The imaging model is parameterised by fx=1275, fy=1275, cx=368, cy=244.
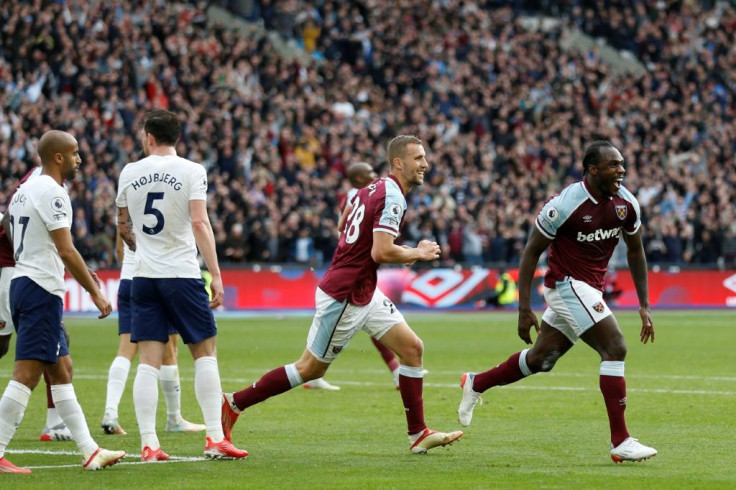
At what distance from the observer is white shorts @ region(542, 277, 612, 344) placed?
32.4 feet

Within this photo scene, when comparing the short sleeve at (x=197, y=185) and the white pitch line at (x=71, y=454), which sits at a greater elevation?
the short sleeve at (x=197, y=185)

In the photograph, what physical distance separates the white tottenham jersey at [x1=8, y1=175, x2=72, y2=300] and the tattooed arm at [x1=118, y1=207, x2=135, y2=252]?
3.13 ft

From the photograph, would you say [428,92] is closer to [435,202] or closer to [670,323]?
[435,202]

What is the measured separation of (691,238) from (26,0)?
18885 mm

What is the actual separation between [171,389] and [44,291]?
9.31 feet

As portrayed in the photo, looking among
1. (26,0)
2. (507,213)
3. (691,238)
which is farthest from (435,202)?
(26,0)

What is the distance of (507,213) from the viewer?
1366 inches

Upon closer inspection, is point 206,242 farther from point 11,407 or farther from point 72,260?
point 11,407

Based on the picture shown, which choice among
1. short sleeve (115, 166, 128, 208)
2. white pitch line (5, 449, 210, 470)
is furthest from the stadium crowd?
short sleeve (115, 166, 128, 208)

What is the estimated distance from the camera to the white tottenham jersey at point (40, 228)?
9086 millimetres

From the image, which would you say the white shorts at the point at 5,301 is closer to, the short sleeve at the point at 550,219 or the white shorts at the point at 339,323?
the white shorts at the point at 339,323

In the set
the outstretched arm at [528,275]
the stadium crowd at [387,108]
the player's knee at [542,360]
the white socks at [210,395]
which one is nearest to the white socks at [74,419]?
the white socks at [210,395]

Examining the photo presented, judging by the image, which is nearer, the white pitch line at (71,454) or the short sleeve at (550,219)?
the white pitch line at (71,454)

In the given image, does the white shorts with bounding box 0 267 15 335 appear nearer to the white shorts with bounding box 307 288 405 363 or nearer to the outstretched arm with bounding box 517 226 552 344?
the white shorts with bounding box 307 288 405 363
